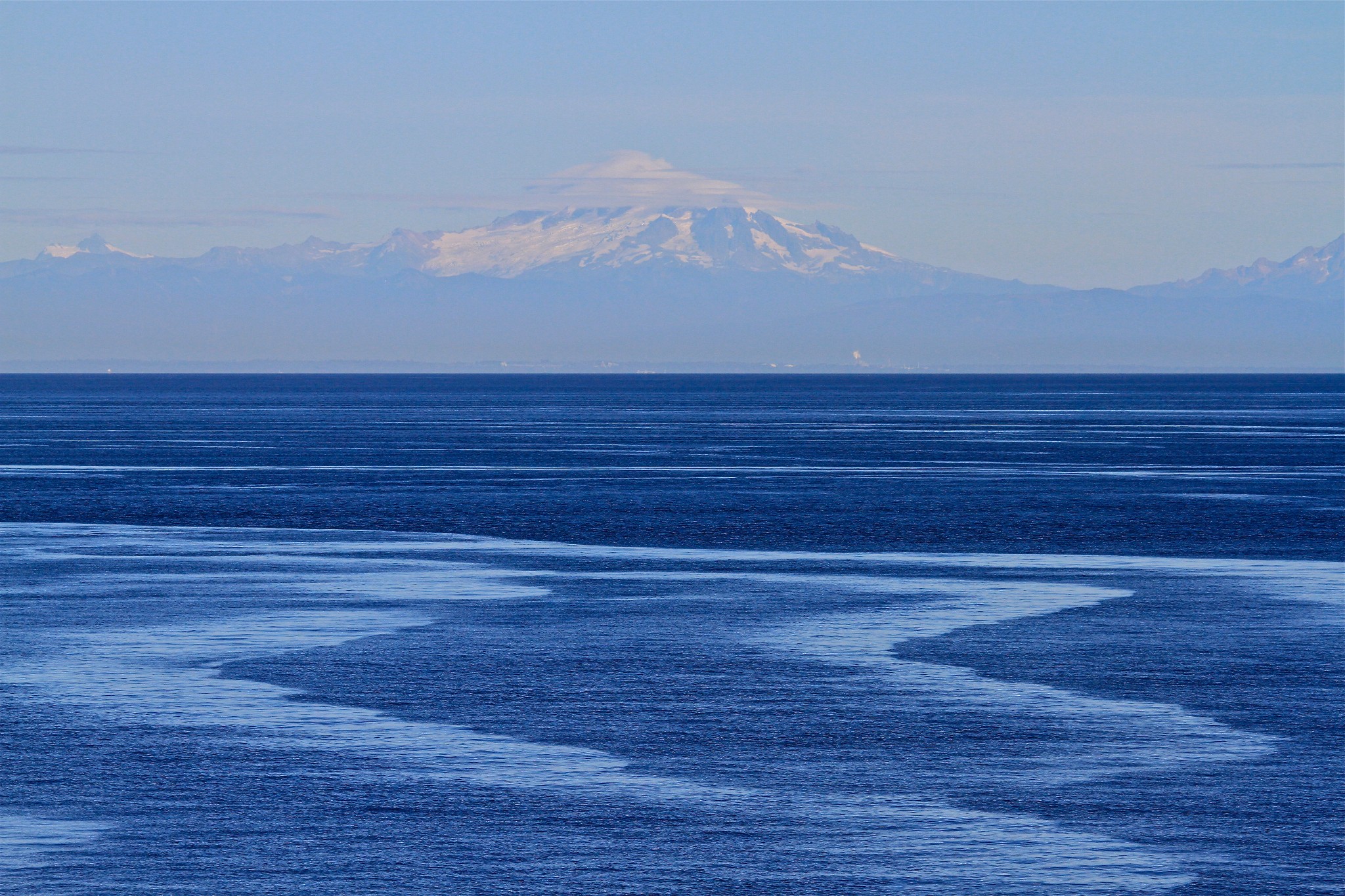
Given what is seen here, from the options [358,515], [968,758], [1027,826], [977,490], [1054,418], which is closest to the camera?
[1027,826]

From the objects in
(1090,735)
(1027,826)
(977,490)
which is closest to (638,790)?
(1027,826)

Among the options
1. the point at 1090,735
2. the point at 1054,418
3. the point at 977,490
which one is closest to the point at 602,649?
the point at 1090,735

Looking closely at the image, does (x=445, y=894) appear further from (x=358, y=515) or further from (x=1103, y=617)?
(x=358, y=515)

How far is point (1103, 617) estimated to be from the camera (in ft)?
98.3

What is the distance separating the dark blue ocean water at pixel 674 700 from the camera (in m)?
15.5

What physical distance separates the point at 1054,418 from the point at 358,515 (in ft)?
346

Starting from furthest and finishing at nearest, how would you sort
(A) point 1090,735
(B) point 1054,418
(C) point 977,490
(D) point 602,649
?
(B) point 1054,418 < (C) point 977,490 < (D) point 602,649 < (A) point 1090,735

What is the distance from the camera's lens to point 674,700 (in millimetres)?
22359

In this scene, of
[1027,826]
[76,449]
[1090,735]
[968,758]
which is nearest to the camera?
[1027,826]

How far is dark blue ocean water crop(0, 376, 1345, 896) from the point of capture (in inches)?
611

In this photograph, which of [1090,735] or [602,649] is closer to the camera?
[1090,735]

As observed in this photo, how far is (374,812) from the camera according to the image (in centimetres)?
1683

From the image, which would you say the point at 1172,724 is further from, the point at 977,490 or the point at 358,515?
the point at 977,490

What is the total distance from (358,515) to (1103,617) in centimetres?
2732
